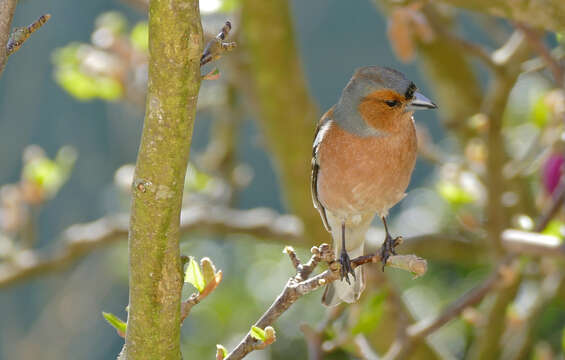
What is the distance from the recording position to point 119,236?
11.8ft

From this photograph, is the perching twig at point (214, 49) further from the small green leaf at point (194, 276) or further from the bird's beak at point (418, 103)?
the bird's beak at point (418, 103)

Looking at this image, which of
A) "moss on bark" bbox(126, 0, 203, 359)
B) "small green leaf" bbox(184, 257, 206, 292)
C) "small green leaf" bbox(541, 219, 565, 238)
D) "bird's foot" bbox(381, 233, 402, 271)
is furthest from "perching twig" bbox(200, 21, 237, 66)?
"small green leaf" bbox(541, 219, 565, 238)

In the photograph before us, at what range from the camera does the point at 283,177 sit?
129 inches

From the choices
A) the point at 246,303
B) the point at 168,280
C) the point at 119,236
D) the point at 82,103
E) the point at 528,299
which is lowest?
the point at 528,299

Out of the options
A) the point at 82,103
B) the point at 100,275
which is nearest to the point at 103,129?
the point at 82,103

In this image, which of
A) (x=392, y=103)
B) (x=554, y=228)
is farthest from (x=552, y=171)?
(x=392, y=103)

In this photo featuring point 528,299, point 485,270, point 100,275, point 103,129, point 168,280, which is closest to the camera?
point 168,280

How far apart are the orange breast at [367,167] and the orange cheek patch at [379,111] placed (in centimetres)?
3

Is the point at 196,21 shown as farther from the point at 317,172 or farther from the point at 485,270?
the point at 485,270

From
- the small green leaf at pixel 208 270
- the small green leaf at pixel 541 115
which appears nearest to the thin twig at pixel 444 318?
the small green leaf at pixel 541 115

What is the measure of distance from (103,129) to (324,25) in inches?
82.1

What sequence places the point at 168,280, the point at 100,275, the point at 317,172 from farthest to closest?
1. the point at 100,275
2. the point at 317,172
3. the point at 168,280

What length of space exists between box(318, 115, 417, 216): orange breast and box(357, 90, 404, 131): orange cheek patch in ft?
0.10

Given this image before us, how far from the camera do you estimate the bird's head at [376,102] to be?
1886mm
